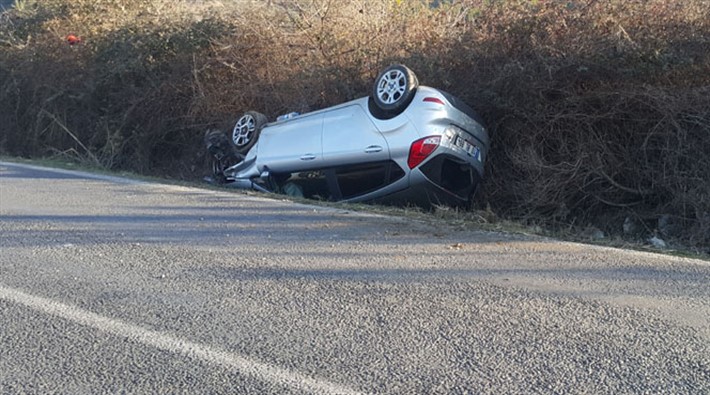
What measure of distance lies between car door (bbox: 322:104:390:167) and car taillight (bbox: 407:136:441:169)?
338mm

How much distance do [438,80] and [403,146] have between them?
2629 millimetres

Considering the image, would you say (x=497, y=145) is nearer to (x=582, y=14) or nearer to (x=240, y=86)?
(x=582, y=14)

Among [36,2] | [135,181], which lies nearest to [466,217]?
[135,181]

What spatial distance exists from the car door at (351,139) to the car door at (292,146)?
17 centimetres

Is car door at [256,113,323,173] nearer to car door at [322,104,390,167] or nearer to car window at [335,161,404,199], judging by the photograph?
car door at [322,104,390,167]

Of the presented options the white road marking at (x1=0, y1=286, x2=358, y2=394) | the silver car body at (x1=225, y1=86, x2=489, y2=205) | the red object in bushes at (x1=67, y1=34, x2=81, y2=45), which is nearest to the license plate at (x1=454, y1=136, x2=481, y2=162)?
the silver car body at (x1=225, y1=86, x2=489, y2=205)

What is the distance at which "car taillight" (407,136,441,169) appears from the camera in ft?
30.7

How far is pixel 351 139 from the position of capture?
32.7 feet

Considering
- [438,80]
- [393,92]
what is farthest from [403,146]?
[438,80]

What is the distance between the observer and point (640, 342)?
466cm

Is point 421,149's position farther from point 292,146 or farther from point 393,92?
point 292,146

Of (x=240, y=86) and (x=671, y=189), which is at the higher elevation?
(x=240, y=86)

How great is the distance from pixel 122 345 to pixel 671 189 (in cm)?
748

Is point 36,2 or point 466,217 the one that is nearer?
point 466,217
